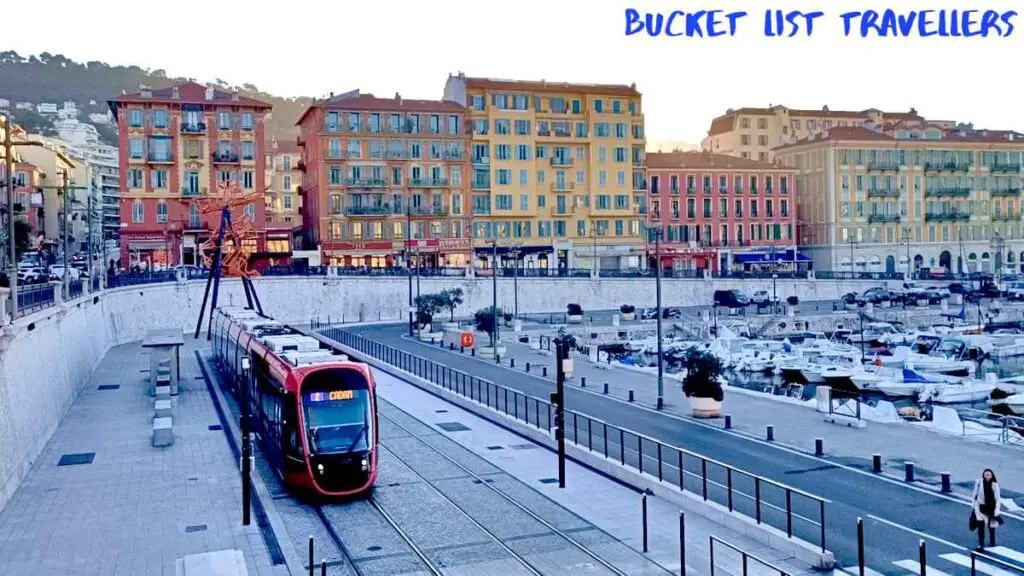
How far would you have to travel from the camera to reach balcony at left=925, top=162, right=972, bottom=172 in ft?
358

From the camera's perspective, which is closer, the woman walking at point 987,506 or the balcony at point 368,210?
the woman walking at point 987,506

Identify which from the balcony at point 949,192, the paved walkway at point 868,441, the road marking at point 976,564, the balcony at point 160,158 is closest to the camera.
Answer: the road marking at point 976,564

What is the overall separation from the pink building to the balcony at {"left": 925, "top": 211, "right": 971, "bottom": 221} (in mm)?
15490

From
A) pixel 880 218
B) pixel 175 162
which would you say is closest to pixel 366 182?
pixel 175 162

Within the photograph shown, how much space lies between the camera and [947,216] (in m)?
110

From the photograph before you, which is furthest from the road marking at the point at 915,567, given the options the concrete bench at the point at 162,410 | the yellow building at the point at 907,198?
the yellow building at the point at 907,198

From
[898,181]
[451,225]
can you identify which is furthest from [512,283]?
[898,181]

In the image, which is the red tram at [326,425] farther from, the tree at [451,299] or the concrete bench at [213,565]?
the tree at [451,299]

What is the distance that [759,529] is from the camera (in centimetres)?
1761

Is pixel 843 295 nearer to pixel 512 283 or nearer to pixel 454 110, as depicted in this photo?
pixel 512 283

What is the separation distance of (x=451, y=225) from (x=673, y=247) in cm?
2283

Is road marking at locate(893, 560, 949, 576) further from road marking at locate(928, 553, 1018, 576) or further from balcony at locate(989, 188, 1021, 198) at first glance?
balcony at locate(989, 188, 1021, 198)

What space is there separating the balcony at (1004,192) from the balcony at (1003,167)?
6.78ft

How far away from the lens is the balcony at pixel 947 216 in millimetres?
109500
